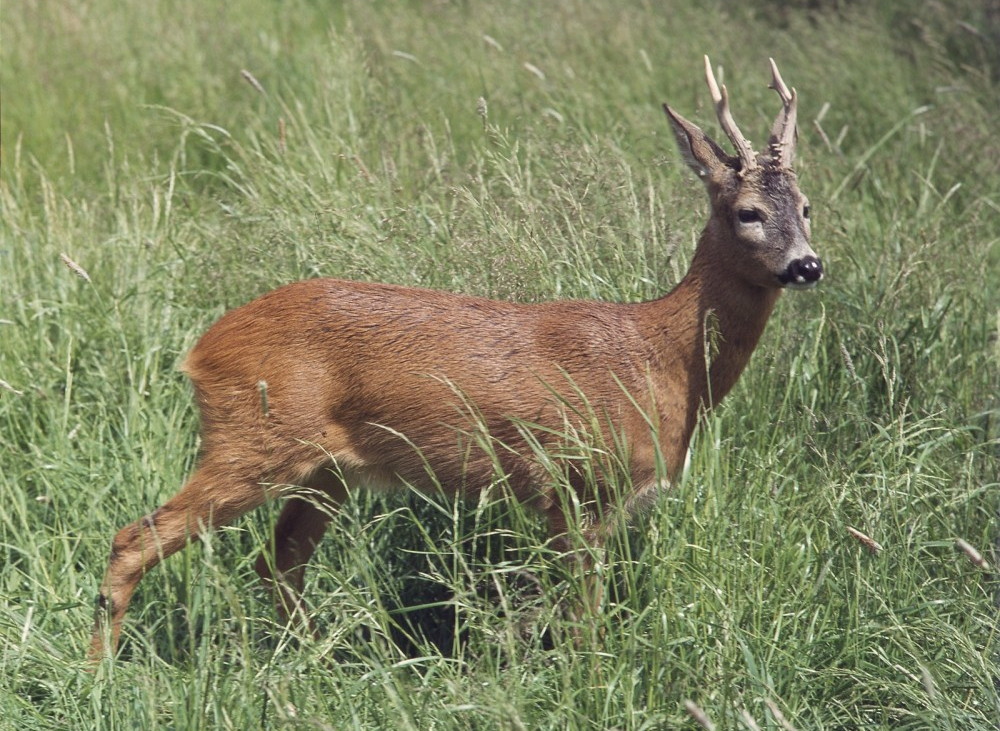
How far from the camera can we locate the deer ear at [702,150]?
13.1 feet

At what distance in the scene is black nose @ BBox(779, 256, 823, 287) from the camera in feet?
12.0

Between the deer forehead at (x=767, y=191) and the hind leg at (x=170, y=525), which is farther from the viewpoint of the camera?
the deer forehead at (x=767, y=191)

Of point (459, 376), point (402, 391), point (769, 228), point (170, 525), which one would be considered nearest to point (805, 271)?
point (769, 228)

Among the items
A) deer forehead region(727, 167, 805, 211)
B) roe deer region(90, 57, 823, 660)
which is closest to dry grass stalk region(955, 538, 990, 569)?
roe deer region(90, 57, 823, 660)

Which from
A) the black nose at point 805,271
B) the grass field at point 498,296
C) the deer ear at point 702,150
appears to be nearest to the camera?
the grass field at point 498,296

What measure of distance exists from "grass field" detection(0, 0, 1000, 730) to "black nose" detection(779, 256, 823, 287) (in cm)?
54

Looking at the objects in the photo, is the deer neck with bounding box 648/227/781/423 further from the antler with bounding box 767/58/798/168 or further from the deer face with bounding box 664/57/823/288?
the antler with bounding box 767/58/798/168

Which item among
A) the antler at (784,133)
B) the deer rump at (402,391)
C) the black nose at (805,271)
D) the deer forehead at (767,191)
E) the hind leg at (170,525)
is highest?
the antler at (784,133)

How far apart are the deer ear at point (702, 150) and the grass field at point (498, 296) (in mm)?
491

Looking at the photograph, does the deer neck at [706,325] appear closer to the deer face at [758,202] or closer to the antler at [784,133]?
the deer face at [758,202]

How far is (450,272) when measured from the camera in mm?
4543

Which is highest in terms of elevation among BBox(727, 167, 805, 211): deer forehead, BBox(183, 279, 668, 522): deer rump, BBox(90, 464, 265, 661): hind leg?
BBox(727, 167, 805, 211): deer forehead

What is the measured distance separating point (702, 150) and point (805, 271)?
1.82 ft

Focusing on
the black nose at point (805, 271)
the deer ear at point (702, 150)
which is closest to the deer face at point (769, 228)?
the black nose at point (805, 271)
